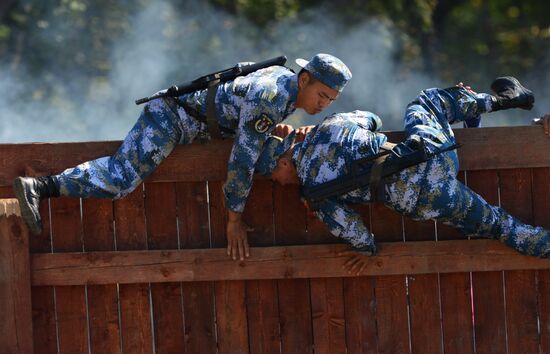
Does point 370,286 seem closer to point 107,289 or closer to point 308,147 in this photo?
point 308,147

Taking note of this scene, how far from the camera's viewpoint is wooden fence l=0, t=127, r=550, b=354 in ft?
19.4

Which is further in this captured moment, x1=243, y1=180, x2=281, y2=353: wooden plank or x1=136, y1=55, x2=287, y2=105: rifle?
x1=243, y1=180, x2=281, y2=353: wooden plank

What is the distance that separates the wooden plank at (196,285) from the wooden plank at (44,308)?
748 mm

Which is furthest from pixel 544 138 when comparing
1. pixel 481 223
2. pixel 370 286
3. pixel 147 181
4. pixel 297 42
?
pixel 297 42

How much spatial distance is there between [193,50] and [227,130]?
20.5 feet

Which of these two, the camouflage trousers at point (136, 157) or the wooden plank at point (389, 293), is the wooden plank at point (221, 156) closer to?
the camouflage trousers at point (136, 157)

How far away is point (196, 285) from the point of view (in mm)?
5953

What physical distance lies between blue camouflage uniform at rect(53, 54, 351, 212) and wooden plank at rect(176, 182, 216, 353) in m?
0.28

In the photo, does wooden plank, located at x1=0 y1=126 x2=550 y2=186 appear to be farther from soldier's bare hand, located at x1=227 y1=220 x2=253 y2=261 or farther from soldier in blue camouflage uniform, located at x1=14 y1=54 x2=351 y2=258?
soldier's bare hand, located at x1=227 y1=220 x2=253 y2=261

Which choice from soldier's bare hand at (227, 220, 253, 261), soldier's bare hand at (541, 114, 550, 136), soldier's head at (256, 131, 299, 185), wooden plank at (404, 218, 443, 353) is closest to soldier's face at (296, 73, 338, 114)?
soldier's head at (256, 131, 299, 185)

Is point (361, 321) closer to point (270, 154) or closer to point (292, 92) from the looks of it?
point (270, 154)

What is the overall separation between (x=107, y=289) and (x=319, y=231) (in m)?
1.23

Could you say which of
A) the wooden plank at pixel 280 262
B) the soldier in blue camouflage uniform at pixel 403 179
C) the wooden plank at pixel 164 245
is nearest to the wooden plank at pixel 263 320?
the wooden plank at pixel 280 262

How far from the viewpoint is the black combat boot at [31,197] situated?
5512 mm
